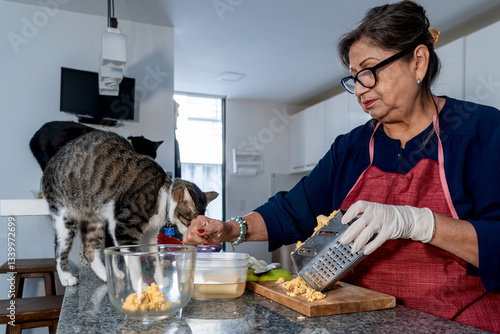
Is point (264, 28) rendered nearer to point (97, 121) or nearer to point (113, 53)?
point (113, 53)

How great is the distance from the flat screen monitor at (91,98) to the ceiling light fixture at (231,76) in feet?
5.03

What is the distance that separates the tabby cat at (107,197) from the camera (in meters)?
1.60

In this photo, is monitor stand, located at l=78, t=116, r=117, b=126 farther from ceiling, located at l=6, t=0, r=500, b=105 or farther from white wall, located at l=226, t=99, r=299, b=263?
white wall, located at l=226, t=99, r=299, b=263

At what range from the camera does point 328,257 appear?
87 centimetres

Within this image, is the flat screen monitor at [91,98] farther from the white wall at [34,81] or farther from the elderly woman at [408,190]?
the elderly woman at [408,190]

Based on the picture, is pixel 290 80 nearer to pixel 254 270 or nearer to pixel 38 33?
pixel 38 33

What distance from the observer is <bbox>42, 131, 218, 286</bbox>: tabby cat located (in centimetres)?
160

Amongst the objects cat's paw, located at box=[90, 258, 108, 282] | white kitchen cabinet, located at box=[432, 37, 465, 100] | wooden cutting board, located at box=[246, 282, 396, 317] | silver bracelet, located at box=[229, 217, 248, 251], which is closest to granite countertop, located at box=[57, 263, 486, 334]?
wooden cutting board, located at box=[246, 282, 396, 317]

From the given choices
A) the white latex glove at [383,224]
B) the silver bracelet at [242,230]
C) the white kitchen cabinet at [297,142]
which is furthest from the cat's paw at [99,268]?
the white kitchen cabinet at [297,142]

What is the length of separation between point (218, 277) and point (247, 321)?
0.18 metres

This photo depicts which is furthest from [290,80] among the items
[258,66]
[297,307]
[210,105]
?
[297,307]

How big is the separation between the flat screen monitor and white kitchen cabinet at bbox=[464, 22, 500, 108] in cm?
236

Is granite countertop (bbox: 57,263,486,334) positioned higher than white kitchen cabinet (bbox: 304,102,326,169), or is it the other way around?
white kitchen cabinet (bbox: 304,102,326,169)

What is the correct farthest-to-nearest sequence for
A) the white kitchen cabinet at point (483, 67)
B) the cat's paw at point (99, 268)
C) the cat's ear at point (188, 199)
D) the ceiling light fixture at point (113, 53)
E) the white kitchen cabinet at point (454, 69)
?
1. the white kitchen cabinet at point (454, 69)
2. the white kitchen cabinet at point (483, 67)
3. the ceiling light fixture at point (113, 53)
4. the cat's ear at point (188, 199)
5. the cat's paw at point (99, 268)
